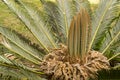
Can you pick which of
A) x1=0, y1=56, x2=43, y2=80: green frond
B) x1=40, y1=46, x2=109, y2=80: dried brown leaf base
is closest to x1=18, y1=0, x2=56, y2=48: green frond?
x1=40, y1=46, x2=109, y2=80: dried brown leaf base

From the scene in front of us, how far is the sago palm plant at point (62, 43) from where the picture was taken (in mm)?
5699

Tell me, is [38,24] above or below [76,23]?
above

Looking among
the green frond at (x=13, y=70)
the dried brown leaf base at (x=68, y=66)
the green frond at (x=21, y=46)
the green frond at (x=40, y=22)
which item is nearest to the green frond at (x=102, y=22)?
the dried brown leaf base at (x=68, y=66)

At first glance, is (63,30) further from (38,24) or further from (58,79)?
(58,79)

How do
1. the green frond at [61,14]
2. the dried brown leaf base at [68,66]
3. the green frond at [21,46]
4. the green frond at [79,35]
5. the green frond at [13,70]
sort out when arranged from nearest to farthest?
the green frond at [79,35] → the green frond at [13,70] → the dried brown leaf base at [68,66] → the green frond at [21,46] → the green frond at [61,14]

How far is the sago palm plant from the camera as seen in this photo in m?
5.70

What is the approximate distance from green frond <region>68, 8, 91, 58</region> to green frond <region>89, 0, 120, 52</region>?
0.90 metres

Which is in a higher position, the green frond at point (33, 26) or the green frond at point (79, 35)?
the green frond at point (33, 26)

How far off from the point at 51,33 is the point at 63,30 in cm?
24

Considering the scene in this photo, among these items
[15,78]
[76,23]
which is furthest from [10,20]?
[76,23]

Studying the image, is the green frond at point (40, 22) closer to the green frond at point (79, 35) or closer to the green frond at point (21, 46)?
the green frond at point (21, 46)

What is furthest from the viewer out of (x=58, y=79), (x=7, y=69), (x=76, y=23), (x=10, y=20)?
(x=10, y=20)

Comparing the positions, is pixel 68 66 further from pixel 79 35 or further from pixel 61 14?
pixel 61 14

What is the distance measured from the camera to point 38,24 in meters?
7.25
